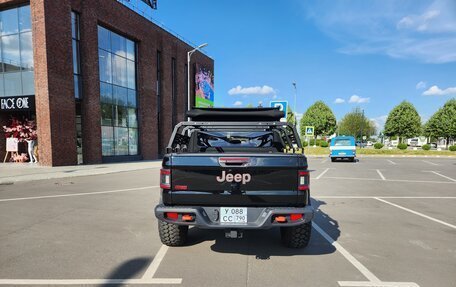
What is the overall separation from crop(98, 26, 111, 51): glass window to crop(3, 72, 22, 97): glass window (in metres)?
5.38

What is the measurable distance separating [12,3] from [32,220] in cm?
1775

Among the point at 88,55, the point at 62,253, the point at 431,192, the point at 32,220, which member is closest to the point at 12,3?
the point at 88,55

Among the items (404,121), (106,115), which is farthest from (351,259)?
(404,121)

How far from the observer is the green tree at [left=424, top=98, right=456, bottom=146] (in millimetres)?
51969

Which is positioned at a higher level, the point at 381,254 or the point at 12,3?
the point at 12,3

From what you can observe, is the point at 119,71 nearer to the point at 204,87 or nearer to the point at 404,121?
the point at 204,87

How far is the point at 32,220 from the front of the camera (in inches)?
223

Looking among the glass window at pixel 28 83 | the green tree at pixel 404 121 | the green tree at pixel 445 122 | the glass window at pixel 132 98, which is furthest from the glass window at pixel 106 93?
the green tree at pixel 445 122

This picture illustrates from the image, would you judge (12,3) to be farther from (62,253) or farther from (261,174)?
(261,174)

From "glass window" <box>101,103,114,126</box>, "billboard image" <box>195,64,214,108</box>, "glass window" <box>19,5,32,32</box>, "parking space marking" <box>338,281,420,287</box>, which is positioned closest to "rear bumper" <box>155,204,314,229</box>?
"parking space marking" <box>338,281,420,287</box>

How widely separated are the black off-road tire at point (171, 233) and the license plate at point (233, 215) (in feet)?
3.32

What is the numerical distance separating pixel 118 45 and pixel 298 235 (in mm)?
21368

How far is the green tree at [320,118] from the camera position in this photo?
60031 millimetres

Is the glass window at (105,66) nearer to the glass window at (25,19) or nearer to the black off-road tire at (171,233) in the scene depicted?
the glass window at (25,19)
